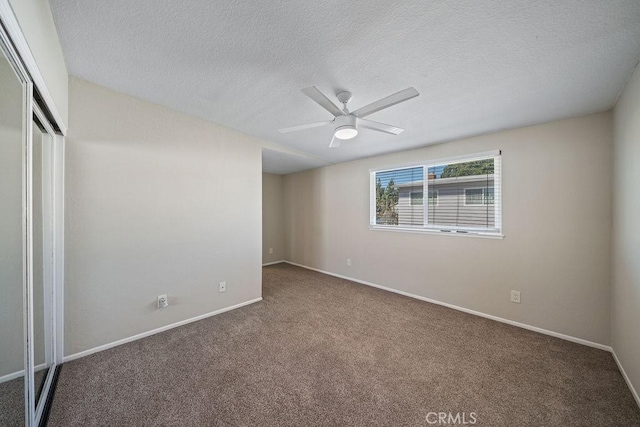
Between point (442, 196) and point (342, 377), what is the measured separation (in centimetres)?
256

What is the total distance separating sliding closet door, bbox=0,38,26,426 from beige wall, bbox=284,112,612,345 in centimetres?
362

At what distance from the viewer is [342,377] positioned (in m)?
1.74

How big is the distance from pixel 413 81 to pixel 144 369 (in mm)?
3017

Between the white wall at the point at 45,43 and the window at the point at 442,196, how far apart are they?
3542 mm

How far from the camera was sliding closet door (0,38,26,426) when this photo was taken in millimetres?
1006

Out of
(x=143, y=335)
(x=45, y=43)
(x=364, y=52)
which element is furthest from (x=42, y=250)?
(x=364, y=52)

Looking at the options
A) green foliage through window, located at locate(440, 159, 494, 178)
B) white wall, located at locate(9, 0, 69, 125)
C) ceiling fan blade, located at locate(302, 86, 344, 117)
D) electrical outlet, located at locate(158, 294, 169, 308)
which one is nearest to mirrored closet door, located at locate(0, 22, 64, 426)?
white wall, located at locate(9, 0, 69, 125)

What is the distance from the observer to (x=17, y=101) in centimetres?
110

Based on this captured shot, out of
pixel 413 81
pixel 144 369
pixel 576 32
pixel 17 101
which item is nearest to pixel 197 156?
pixel 17 101

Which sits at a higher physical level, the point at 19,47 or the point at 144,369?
the point at 19,47

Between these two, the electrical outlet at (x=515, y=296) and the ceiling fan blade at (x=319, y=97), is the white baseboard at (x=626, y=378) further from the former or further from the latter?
the ceiling fan blade at (x=319, y=97)

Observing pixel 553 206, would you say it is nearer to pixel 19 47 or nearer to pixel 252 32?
pixel 252 32

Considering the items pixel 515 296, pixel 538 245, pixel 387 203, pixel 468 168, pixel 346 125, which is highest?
pixel 346 125

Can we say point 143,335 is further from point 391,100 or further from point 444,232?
point 444,232
